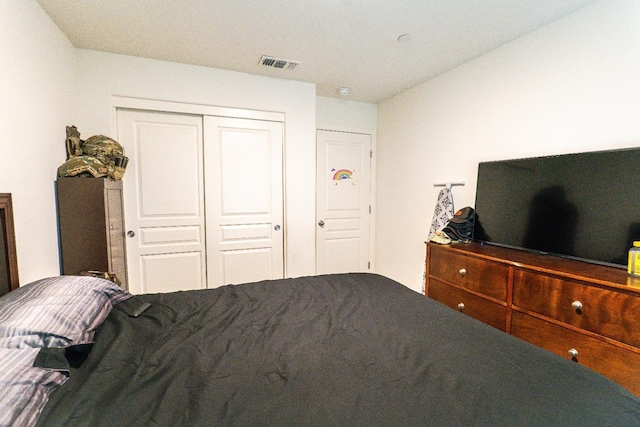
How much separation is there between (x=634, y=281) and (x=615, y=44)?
4.63ft

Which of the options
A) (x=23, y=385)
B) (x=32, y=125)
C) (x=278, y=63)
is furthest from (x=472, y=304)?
(x=32, y=125)

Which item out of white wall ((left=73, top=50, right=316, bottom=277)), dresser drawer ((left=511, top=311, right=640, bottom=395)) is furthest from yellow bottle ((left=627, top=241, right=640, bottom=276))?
white wall ((left=73, top=50, right=316, bottom=277))

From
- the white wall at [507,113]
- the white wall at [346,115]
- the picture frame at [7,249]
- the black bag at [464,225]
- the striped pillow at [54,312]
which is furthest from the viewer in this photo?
the white wall at [346,115]

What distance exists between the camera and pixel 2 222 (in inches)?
55.5

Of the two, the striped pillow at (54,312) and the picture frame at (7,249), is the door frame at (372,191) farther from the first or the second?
the picture frame at (7,249)

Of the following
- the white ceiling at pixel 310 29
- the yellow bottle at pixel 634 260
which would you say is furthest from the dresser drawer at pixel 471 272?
the white ceiling at pixel 310 29

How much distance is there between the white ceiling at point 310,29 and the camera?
1886 mm

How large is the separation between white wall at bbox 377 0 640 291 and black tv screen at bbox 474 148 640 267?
203mm

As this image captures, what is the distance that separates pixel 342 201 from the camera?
384cm

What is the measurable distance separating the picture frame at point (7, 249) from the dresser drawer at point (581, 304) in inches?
108

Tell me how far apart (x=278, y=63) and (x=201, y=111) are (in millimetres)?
889

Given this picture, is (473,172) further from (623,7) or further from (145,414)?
(145,414)

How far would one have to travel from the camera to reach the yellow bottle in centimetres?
142

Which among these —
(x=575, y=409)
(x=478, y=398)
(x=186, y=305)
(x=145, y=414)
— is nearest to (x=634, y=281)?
(x=575, y=409)
